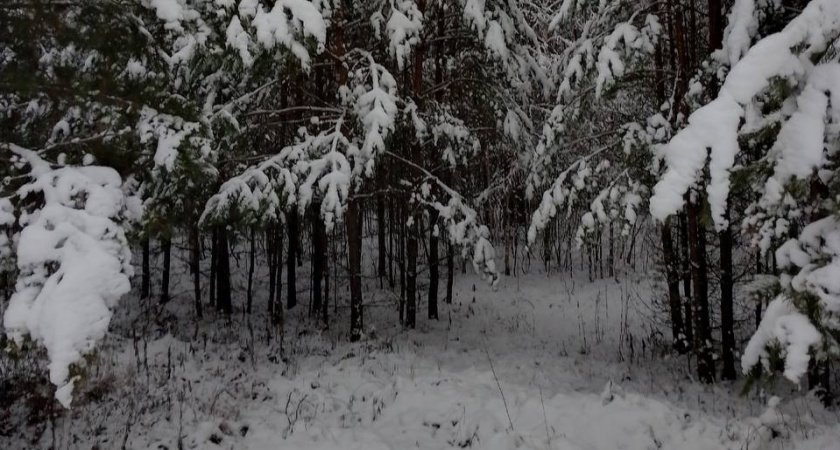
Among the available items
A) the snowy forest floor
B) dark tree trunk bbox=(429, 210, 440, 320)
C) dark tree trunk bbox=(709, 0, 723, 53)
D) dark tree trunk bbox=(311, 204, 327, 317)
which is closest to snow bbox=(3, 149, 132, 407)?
the snowy forest floor

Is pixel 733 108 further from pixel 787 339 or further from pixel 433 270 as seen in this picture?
pixel 433 270

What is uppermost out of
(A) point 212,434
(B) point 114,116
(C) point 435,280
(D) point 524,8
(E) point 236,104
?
(D) point 524,8

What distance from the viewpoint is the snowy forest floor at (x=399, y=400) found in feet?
20.1

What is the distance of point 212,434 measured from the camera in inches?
248

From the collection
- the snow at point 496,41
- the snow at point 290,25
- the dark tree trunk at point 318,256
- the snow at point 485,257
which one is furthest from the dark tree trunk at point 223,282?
the snow at point 496,41

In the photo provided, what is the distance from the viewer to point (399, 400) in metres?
7.25

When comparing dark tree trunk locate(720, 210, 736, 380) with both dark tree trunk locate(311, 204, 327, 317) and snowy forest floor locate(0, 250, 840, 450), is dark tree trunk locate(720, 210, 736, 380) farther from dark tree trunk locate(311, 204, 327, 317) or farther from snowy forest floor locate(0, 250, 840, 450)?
dark tree trunk locate(311, 204, 327, 317)

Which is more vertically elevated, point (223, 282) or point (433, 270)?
point (433, 270)

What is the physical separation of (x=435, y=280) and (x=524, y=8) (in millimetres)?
7561

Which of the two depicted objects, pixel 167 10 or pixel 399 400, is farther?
pixel 399 400

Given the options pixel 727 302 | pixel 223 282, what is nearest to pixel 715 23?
pixel 727 302

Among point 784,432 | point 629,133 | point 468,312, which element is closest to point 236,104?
point 629,133

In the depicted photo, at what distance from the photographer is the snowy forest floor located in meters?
6.13

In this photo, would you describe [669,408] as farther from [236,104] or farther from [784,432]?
[236,104]
